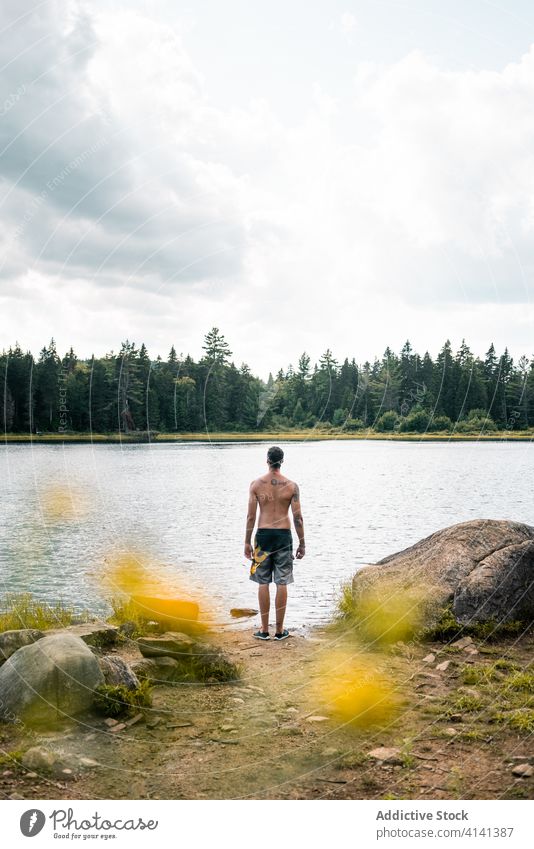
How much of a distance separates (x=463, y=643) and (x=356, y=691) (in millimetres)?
2366

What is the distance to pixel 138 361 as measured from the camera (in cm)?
4588

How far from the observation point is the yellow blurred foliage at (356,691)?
A: 763 centimetres

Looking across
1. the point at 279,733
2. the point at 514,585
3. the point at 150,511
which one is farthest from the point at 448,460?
the point at 279,733

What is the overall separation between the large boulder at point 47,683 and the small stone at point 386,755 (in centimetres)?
296

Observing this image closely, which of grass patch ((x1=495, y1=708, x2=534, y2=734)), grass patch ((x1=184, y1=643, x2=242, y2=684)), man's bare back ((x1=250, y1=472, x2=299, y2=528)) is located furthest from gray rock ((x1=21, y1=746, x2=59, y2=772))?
man's bare back ((x1=250, y1=472, x2=299, y2=528))

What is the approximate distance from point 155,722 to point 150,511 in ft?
89.5

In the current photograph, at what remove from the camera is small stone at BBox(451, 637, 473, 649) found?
9.94m

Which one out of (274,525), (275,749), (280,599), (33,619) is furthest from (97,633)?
(275,749)

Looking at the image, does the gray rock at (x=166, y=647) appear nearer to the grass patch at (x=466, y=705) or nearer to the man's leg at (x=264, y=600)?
the man's leg at (x=264, y=600)

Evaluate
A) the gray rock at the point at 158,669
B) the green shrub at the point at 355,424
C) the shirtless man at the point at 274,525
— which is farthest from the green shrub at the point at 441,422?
the gray rock at the point at 158,669

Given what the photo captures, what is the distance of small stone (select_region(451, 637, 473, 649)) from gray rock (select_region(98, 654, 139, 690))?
180 inches

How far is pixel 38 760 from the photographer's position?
20.1 ft

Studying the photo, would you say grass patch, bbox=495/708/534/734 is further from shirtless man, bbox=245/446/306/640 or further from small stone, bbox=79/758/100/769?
small stone, bbox=79/758/100/769

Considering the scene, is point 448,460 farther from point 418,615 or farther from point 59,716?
point 59,716
